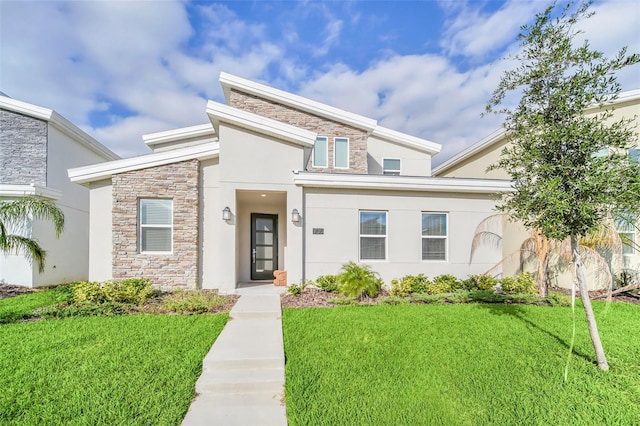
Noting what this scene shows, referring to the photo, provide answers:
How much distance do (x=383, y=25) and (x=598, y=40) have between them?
8.70m

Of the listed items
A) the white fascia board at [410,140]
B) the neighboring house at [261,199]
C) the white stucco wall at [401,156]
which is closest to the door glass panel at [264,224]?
the neighboring house at [261,199]

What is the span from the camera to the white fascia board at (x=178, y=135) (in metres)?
13.3

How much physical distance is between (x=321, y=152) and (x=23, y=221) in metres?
11.3

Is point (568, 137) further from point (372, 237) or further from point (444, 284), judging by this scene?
point (372, 237)

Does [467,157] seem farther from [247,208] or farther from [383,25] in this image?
[247,208]

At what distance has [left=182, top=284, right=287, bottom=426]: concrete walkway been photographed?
3383 millimetres

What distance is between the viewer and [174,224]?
8.52m

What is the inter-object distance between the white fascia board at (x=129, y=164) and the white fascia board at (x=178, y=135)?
5.25 meters

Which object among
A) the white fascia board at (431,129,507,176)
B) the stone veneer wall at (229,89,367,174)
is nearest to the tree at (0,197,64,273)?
the stone veneer wall at (229,89,367,174)

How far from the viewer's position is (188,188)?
8.59 meters

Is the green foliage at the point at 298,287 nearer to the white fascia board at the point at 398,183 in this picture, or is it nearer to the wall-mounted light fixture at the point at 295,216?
the wall-mounted light fixture at the point at 295,216

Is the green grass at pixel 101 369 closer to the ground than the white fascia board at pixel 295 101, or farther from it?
closer to the ground

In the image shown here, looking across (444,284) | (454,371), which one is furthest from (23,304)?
(444,284)

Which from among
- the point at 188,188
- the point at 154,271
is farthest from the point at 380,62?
the point at 154,271
